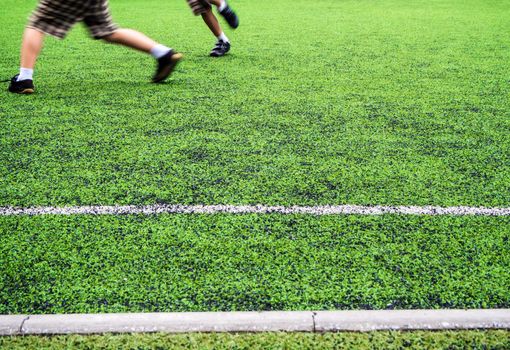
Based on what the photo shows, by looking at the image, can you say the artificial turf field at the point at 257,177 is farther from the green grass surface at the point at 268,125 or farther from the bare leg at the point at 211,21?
the bare leg at the point at 211,21

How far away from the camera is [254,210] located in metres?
2.25

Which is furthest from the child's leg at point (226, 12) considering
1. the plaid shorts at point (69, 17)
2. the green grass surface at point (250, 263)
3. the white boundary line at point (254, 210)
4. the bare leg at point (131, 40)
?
the green grass surface at point (250, 263)

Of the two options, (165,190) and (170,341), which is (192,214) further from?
(170,341)

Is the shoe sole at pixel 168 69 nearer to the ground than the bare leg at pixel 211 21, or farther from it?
nearer to the ground

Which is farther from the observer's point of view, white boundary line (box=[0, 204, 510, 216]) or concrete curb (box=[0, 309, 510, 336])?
white boundary line (box=[0, 204, 510, 216])

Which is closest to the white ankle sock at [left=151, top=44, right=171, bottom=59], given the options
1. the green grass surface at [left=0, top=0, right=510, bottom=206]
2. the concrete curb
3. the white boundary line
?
the green grass surface at [left=0, top=0, right=510, bottom=206]

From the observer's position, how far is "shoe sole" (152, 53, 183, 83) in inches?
157

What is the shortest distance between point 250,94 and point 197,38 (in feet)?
8.75

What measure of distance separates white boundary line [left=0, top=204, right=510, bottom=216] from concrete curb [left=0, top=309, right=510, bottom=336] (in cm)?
71

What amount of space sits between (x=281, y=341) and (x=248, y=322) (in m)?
0.12

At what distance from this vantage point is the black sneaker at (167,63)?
3.97 m

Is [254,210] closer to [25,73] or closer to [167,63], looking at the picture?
[167,63]

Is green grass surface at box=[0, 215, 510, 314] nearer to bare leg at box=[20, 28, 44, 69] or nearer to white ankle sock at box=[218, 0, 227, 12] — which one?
bare leg at box=[20, 28, 44, 69]

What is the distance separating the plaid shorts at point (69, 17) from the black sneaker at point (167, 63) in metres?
0.45
